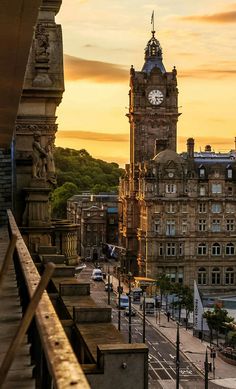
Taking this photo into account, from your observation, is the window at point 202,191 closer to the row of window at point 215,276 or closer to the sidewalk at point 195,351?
the row of window at point 215,276

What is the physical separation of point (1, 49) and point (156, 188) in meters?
83.9

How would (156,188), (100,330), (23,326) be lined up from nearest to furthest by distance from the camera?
(23,326)
(100,330)
(156,188)

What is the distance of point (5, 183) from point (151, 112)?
2916 inches

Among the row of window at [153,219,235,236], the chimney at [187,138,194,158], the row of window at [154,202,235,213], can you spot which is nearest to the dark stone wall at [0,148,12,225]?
the row of window at [154,202,235,213]

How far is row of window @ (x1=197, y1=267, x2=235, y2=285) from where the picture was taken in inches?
3703

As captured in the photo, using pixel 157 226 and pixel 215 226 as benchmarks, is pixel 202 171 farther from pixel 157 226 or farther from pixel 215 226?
pixel 157 226

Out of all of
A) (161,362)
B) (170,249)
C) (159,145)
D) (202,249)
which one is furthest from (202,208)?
(161,362)

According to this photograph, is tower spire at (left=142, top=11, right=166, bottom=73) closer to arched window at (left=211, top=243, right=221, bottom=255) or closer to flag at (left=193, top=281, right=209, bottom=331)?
arched window at (left=211, top=243, right=221, bottom=255)

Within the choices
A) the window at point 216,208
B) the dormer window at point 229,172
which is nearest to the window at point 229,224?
the window at point 216,208

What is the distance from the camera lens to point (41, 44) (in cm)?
2705

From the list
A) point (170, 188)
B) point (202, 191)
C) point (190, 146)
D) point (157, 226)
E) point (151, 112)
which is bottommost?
point (157, 226)

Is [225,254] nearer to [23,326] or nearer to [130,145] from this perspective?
[130,145]

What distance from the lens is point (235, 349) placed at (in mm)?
62250

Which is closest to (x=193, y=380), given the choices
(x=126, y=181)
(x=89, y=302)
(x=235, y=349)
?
(x=235, y=349)
